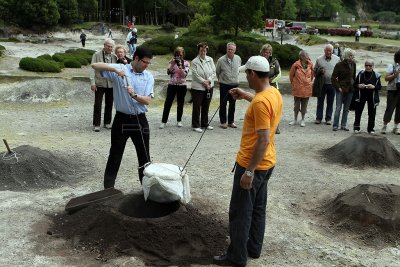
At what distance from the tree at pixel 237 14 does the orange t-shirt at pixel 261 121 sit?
23477mm

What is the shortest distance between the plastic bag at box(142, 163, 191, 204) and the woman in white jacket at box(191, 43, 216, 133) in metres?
4.52

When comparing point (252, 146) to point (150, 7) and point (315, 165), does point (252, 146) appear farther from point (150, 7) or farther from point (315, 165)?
point (150, 7)

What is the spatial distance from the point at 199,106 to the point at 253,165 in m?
5.91

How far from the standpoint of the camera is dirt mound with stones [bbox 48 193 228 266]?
4.40 metres

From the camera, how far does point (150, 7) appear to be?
57.0 m

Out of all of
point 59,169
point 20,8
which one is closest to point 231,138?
point 59,169

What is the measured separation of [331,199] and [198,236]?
239 cm

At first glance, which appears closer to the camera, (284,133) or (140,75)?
(140,75)

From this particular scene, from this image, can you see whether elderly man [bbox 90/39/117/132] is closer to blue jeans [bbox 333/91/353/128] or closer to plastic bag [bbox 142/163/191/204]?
plastic bag [bbox 142/163/191/204]

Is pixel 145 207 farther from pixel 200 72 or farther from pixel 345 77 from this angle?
pixel 345 77

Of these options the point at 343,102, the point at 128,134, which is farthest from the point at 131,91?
the point at 343,102

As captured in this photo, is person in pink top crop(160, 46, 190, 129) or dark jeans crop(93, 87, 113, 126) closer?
dark jeans crop(93, 87, 113, 126)

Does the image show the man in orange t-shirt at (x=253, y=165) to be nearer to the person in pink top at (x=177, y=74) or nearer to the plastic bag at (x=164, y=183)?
the plastic bag at (x=164, y=183)

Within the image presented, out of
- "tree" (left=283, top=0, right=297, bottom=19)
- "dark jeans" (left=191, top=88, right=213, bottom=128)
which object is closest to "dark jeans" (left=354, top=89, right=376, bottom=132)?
"dark jeans" (left=191, top=88, right=213, bottom=128)
